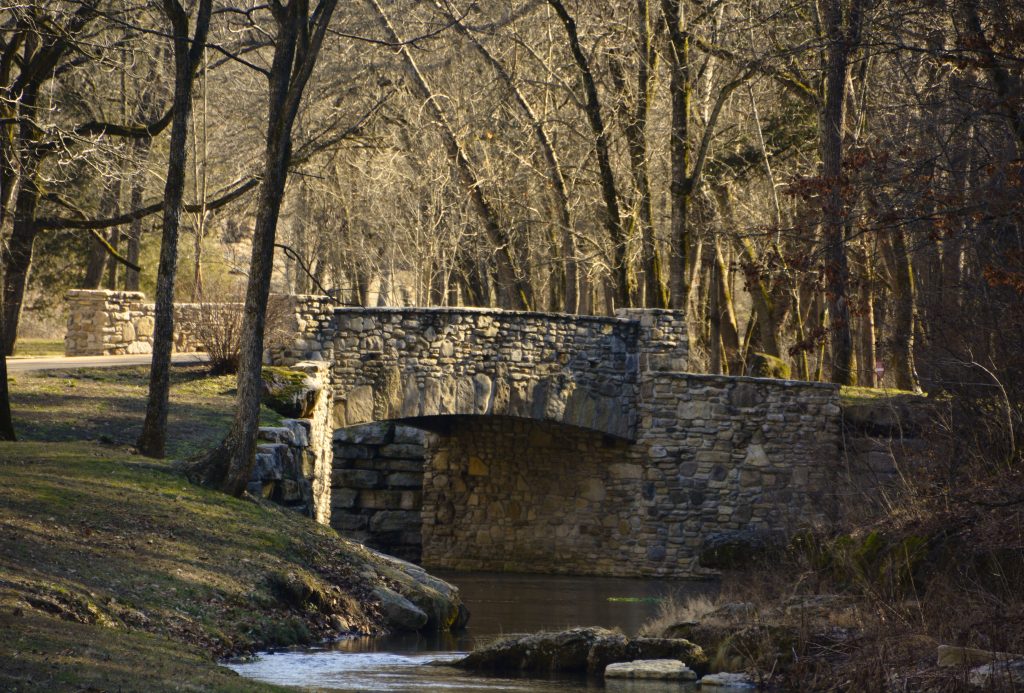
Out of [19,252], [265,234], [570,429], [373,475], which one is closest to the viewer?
[265,234]

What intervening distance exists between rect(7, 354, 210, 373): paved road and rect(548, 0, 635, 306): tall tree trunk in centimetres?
720

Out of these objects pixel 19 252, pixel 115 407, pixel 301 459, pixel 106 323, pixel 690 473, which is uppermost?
pixel 19 252

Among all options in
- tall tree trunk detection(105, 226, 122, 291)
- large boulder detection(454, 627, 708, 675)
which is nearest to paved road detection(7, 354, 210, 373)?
large boulder detection(454, 627, 708, 675)

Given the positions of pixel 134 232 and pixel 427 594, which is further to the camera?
pixel 134 232

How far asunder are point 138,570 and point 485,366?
1056 centimetres

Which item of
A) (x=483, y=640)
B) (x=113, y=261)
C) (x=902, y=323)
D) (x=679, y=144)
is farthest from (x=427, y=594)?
(x=113, y=261)

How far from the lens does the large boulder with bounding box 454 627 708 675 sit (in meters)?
11.6

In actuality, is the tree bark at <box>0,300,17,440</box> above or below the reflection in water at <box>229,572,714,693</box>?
above

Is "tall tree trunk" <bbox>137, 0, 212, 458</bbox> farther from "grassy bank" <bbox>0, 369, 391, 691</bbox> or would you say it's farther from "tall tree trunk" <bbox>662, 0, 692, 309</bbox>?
"tall tree trunk" <bbox>662, 0, 692, 309</bbox>

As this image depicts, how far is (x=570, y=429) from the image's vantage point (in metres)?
22.9

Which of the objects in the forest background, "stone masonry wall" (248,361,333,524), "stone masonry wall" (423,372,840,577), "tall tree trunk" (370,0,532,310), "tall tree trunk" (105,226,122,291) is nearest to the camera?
"stone masonry wall" (248,361,333,524)

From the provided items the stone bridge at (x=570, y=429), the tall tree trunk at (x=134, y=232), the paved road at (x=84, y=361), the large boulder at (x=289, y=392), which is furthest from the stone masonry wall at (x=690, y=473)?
the tall tree trunk at (x=134, y=232)

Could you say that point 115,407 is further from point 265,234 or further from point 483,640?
point 483,640

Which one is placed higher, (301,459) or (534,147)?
(534,147)
